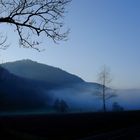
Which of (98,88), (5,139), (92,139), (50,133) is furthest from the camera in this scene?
(98,88)

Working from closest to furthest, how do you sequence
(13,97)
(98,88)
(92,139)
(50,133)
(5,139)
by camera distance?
1. (5,139)
2. (92,139)
3. (50,133)
4. (98,88)
5. (13,97)

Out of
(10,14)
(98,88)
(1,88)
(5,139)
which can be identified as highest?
(1,88)

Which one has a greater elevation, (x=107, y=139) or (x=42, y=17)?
(x=42, y=17)

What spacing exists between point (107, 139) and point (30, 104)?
565 feet

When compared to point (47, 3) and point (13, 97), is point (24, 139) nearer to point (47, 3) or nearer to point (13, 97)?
point (47, 3)

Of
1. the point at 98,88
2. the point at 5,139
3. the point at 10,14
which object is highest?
the point at 98,88

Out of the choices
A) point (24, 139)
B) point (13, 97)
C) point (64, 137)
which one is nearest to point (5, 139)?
point (24, 139)

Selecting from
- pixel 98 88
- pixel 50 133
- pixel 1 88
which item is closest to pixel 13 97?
pixel 1 88

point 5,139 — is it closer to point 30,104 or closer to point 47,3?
point 47,3

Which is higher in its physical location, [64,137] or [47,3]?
[47,3]

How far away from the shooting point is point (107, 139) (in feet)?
88.4

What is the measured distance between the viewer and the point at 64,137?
89.8ft

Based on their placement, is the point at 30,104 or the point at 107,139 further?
the point at 30,104

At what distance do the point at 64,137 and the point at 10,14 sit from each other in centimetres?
824
